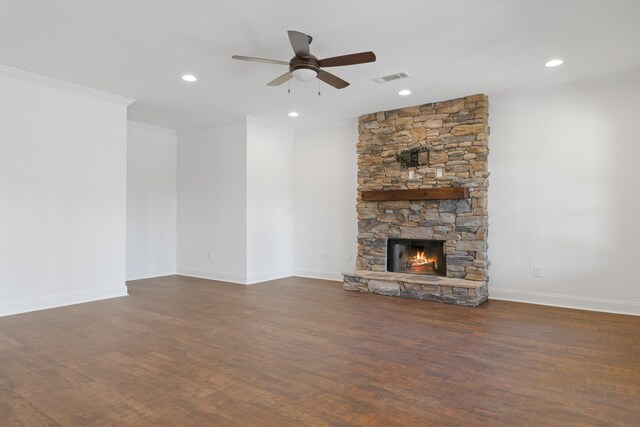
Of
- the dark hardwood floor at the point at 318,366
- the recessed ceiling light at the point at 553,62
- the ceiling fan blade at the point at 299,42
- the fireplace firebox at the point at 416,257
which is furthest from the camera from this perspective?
the fireplace firebox at the point at 416,257

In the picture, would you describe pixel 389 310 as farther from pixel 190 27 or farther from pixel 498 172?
pixel 190 27

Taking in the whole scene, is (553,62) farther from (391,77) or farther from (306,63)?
(306,63)

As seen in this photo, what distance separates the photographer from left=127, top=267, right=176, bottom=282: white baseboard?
6855 mm

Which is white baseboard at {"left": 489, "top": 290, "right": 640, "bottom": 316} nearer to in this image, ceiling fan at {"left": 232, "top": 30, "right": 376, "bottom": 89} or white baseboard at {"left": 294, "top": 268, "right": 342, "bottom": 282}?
white baseboard at {"left": 294, "top": 268, "right": 342, "bottom": 282}

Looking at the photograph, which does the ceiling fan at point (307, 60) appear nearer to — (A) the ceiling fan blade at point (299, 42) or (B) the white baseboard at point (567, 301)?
(A) the ceiling fan blade at point (299, 42)

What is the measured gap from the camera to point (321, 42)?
11.9ft

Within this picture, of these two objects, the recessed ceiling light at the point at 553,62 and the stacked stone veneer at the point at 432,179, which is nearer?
the recessed ceiling light at the point at 553,62

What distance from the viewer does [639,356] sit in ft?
10.3

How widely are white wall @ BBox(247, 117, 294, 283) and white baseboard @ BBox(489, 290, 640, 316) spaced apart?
364 centimetres

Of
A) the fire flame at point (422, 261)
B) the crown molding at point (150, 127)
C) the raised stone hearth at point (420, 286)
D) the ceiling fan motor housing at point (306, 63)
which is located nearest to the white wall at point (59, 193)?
the crown molding at point (150, 127)

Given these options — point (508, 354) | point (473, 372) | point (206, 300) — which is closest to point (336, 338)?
point (473, 372)

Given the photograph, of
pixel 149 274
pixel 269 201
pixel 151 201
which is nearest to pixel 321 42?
pixel 269 201

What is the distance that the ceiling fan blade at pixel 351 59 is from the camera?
10.7 feet

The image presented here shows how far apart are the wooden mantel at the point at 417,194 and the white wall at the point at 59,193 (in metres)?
3.70
